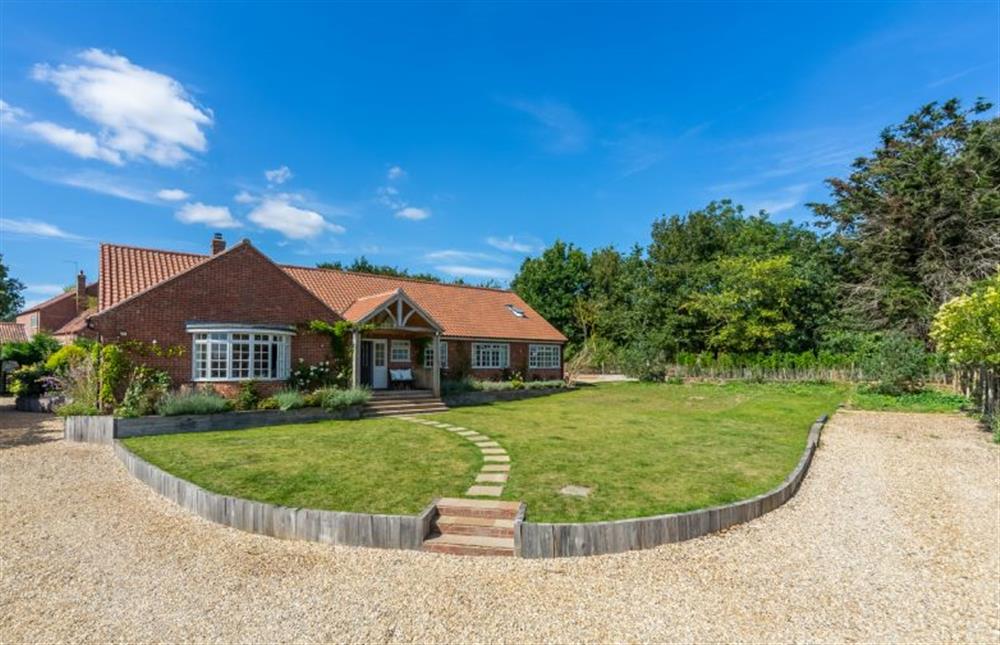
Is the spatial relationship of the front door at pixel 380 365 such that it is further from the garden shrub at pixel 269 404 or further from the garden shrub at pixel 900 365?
the garden shrub at pixel 900 365

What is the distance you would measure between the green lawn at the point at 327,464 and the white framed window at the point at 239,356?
9.73ft

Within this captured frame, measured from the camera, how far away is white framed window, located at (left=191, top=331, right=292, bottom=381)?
15.9 metres

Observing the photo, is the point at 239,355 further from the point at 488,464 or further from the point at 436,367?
the point at 488,464

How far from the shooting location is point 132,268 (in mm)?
17062

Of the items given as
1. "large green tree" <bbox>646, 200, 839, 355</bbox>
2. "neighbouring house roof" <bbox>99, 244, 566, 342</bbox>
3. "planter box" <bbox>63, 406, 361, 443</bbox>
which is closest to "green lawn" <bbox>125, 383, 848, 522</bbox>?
"planter box" <bbox>63, 406, 361, 443</bbox>

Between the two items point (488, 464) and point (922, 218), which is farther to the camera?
point (922, 218)

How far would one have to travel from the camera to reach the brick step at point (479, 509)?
700 centimetres

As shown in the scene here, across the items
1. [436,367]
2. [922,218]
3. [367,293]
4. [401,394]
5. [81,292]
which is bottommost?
[401,394]

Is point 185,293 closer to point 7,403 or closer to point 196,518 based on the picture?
point 196,518

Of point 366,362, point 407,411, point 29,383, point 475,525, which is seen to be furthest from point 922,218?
point 29,383

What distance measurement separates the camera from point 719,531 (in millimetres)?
7117

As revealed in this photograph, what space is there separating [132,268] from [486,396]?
45.5ft

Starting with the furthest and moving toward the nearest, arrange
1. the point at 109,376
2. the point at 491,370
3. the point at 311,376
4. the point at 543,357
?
the point at 543,357
the point at 491,370
the point at 311,376
the point at 109,376

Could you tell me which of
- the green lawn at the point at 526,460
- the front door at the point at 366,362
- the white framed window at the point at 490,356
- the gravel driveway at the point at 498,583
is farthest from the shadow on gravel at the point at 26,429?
the white framed window at the point at 490,356
